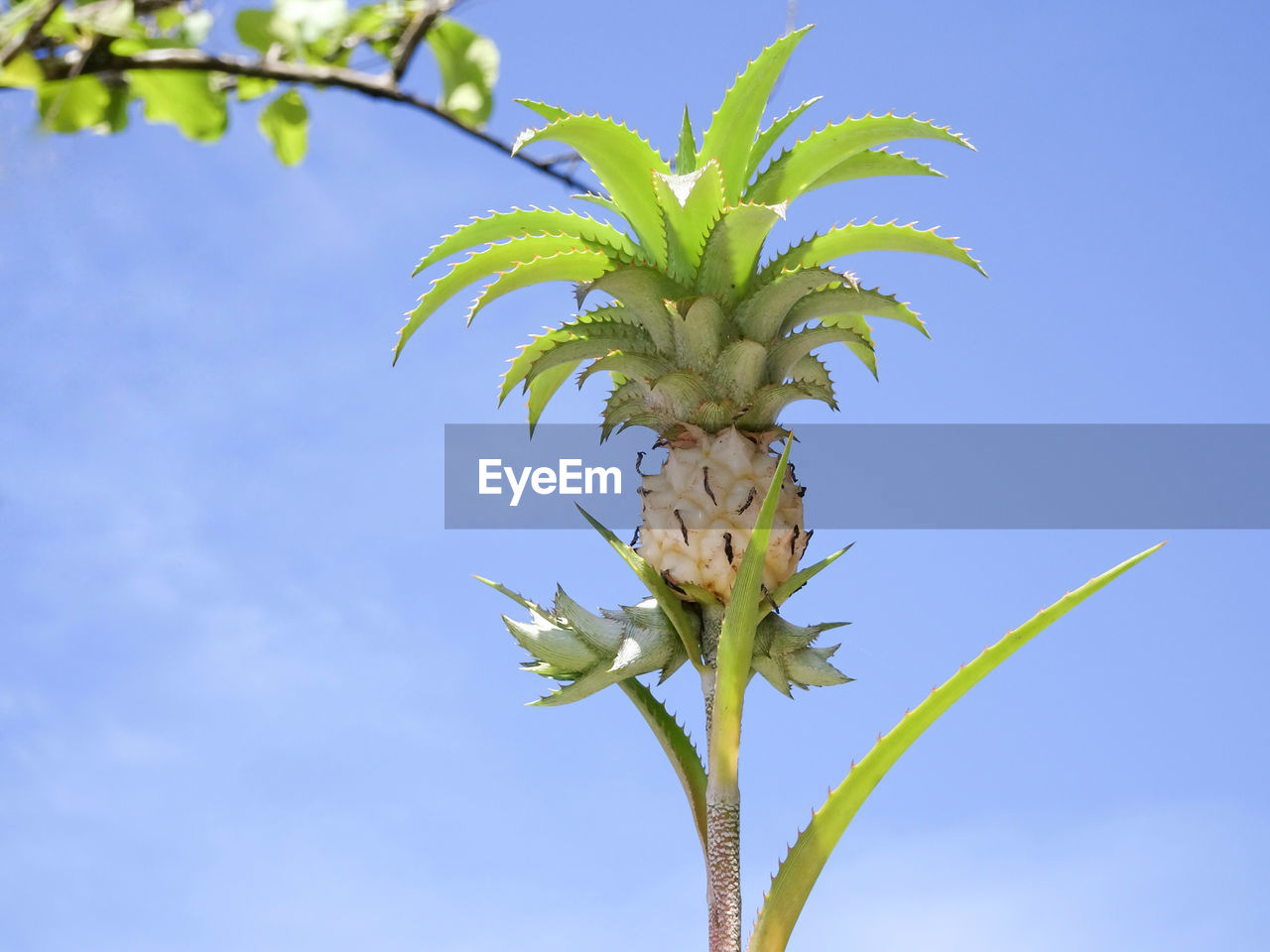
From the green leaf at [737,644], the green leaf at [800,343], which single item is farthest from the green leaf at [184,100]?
the green leaf at [800,343]

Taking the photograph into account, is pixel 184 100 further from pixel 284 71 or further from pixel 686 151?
pixel 686 151

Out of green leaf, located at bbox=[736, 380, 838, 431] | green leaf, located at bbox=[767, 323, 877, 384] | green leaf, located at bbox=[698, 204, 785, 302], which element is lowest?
green leaf, located at bbox=[736, 380, 838, 431]

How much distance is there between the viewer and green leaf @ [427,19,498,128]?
105cm

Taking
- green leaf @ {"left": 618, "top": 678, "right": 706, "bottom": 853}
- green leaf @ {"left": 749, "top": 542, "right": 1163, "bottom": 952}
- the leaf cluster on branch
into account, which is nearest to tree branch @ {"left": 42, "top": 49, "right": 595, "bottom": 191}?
the leaf cluster on branch

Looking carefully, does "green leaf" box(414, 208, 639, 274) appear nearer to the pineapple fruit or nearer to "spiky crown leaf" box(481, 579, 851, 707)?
the pineapple fruit

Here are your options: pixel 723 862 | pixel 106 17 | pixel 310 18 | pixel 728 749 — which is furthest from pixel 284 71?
pixel 723 862

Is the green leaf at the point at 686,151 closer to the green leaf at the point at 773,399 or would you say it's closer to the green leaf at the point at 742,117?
the green leaf at the point at 742,117

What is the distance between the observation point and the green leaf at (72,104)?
3.55ft

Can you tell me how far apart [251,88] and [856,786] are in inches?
92.3

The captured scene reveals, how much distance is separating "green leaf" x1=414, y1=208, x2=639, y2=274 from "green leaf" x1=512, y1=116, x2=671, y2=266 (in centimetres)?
7

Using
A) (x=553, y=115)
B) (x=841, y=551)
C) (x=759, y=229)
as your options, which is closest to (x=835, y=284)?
(x=759, y=229)

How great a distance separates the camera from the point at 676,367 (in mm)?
3127

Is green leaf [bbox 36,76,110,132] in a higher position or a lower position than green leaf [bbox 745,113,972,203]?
lower

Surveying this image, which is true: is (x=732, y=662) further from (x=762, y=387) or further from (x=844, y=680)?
(x=762, y=387)
